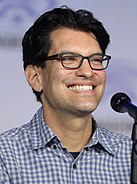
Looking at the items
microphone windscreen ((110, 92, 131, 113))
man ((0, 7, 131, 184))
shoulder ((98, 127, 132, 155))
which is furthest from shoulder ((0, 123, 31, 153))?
microphone windscreen ((110, 92, 131, 113))

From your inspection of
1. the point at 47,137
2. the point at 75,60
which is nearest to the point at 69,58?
the point at 75,60


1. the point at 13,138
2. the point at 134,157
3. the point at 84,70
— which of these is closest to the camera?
the point at 134,157

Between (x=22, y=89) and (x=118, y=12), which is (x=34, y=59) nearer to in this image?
(x=22, y=89)

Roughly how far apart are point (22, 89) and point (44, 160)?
564 millimetres

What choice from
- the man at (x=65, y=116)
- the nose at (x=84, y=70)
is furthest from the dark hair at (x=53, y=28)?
the nose at (x=84, y=70)

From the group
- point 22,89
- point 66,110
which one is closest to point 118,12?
point 22,89

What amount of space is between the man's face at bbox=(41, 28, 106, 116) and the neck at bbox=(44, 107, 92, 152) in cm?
3

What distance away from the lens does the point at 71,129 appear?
5.43 feet

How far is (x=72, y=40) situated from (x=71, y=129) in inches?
10.2

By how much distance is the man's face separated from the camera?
5.20 feet

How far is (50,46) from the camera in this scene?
1.67 metres

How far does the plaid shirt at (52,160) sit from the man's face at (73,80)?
0.35ft

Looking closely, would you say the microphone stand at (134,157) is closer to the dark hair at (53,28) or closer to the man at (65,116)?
the man at (65,116)

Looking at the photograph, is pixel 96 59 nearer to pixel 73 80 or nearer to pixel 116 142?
pixel 73 80
